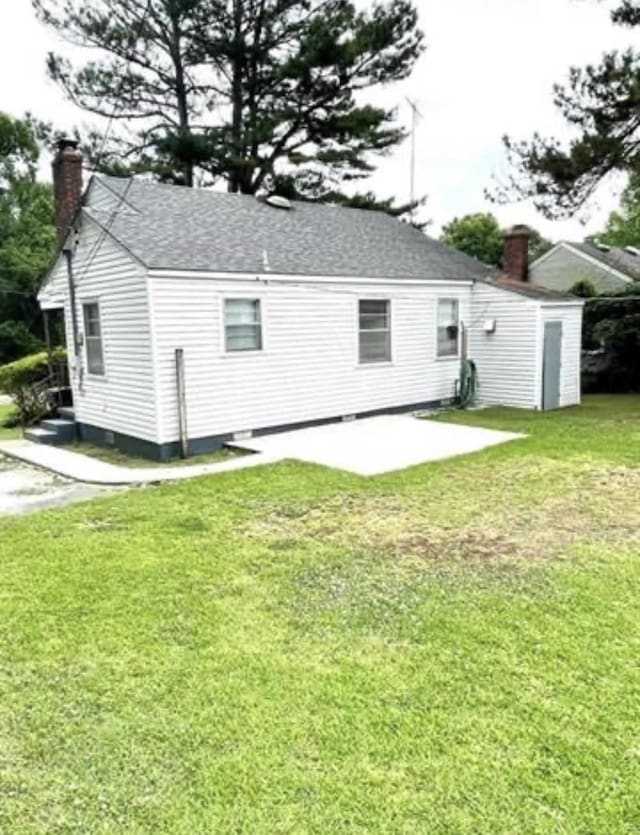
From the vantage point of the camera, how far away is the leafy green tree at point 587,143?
40.7ft

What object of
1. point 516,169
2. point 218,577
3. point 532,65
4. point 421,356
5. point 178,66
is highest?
point 178,66

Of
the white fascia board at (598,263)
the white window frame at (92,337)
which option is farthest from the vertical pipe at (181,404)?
the white fascia board at (598,263)

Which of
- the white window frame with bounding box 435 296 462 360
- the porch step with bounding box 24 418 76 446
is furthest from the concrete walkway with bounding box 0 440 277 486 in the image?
the white window frame with bounding box 435 296 462 360

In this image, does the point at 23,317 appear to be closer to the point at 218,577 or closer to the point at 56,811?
the point at 218,577

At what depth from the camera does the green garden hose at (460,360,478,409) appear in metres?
13.0

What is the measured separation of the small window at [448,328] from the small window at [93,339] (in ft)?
21.2

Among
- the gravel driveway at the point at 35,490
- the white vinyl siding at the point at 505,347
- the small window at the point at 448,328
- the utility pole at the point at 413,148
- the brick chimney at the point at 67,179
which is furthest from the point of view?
the utility pole at the point at 413,148

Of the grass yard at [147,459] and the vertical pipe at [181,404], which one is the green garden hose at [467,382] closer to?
the grass yard at [147,459]

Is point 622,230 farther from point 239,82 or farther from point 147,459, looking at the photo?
point 147,459

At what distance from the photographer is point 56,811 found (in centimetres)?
232

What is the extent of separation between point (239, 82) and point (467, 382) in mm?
12351

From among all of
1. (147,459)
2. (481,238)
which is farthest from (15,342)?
(481,238)

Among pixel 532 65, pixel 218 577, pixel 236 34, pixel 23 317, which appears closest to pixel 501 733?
pixel 218 577

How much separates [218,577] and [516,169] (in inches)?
480
